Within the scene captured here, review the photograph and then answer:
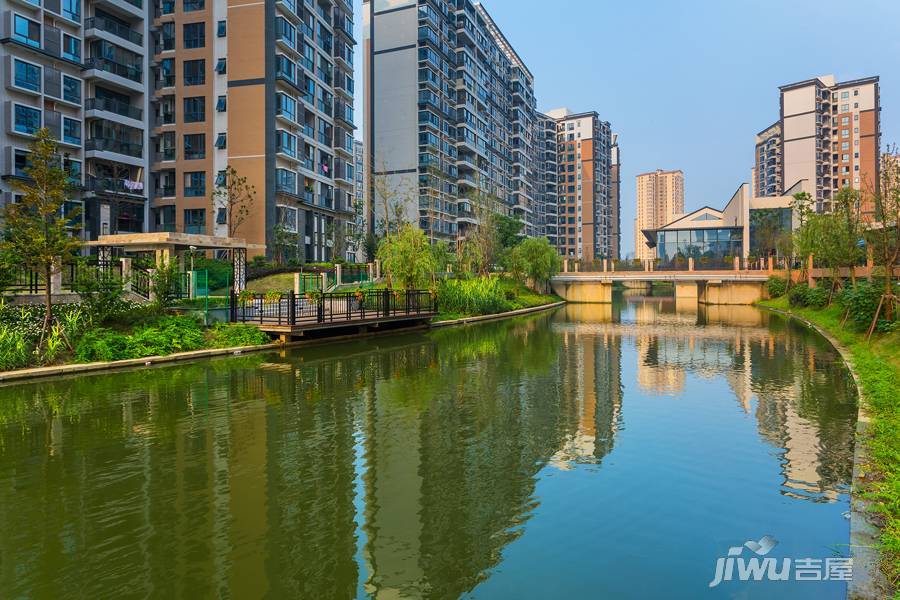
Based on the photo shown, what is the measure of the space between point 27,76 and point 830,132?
121 meters

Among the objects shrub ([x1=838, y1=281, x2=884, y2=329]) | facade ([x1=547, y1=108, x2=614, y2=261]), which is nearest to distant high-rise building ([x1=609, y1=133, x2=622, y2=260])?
facade ([x1=547, y1=108, x2=614, y2=261])

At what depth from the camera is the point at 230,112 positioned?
49812mm

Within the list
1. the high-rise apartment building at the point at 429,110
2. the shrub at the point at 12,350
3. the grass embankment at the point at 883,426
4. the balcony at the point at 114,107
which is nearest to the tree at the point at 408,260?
the shrub at the point at 12,350

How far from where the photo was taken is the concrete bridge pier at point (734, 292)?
200ft

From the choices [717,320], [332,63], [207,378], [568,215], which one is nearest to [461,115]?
[332,63]

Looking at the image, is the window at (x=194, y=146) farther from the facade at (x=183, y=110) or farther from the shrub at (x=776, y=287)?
the shrub at (x=776, y=287)

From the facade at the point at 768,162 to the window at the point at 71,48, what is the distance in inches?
4670

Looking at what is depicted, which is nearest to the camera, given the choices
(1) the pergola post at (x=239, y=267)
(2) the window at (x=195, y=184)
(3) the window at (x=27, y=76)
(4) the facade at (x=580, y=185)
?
(1) the pergola post at (x=239, y=267)

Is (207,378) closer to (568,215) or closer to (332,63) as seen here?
(332,63)

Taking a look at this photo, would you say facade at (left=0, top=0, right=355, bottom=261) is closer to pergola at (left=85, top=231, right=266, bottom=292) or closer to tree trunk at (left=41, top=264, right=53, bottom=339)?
pergola at (left=85, top=231, right=266, bottom=292)

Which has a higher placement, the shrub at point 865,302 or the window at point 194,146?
the window at point 194,146

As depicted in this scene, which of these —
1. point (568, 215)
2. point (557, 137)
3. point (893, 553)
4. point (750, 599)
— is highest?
point (557, 137)

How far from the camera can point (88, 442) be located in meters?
10.9

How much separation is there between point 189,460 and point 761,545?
860 centimetres
